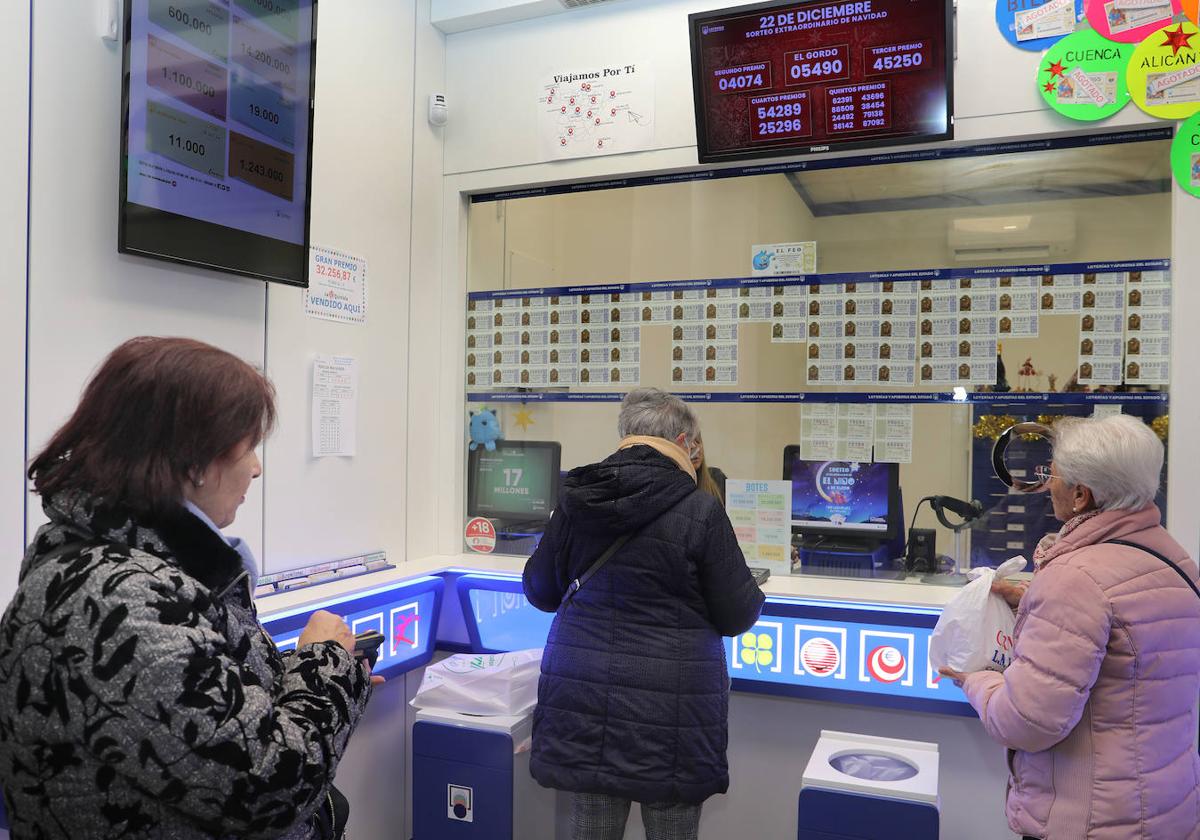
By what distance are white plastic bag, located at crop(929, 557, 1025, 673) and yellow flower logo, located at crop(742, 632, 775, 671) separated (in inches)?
26.6

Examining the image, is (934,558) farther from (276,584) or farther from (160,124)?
(160,124)

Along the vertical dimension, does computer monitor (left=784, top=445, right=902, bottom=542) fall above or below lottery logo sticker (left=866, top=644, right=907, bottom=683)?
above

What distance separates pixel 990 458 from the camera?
3.04 metres

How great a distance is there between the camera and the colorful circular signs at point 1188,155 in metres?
2.74

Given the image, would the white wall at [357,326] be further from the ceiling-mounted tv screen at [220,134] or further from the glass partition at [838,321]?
the glass partition at [838,321]

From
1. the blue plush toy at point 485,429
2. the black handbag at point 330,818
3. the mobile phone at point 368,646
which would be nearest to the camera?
the black handbag at point 330,818

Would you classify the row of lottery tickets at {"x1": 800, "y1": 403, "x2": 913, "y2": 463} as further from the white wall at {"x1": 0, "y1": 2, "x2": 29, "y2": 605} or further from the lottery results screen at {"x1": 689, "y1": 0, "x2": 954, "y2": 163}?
the white wall at {"x1": 0, "y1": 2, "x2": 29, "y2": 605}

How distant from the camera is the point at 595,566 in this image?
2.25 m

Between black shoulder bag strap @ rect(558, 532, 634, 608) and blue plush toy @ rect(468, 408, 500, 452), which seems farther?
blue plush toy @ rect(468, 408, 500, 452)

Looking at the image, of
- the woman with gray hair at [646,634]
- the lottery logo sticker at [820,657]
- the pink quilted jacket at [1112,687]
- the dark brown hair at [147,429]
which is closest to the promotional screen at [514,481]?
the lottery logo sticker at [820,657]

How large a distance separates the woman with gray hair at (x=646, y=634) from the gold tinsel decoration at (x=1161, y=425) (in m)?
1.47

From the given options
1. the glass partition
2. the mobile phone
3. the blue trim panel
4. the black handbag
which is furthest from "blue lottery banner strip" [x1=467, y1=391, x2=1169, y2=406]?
the black handbag

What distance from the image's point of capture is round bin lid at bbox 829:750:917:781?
2451 mm

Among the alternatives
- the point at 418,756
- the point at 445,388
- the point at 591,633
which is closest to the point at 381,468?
the point at 445,388
